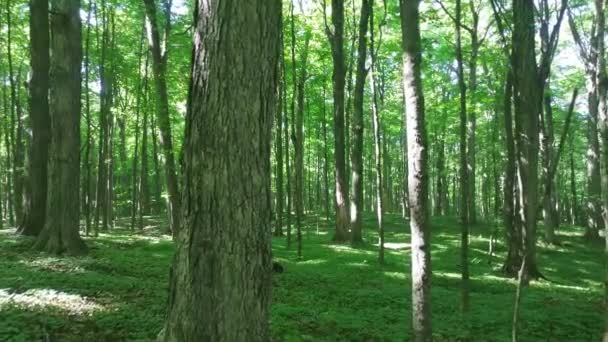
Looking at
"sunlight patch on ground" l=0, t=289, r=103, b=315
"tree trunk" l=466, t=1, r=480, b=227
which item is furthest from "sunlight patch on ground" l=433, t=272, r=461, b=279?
"sunlight patch on ground" l=0, t=289, r=103, b=315

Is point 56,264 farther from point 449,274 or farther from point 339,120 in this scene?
point 339,120

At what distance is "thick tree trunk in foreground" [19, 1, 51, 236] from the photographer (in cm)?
1224

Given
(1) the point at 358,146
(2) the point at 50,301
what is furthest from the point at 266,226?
(1) the point at 358,146

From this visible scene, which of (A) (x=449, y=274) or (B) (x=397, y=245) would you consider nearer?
(A) (x=449, y=274)

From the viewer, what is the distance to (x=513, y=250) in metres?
11.9

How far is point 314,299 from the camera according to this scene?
8.27 m

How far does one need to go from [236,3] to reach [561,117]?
104 ft

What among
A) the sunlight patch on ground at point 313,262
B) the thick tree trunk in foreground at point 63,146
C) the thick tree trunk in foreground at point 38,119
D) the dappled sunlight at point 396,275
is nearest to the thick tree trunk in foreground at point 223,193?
the thick tree trunk in foreground at point 63,146

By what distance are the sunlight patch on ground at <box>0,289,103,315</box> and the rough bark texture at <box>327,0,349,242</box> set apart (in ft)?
35.2

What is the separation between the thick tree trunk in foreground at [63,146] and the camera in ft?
31.5

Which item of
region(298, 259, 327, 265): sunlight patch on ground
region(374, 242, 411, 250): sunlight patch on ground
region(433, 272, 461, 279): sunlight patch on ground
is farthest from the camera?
region(374, 242, 411, 250): sunlight patch on ground

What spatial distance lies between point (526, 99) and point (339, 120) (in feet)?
23.1

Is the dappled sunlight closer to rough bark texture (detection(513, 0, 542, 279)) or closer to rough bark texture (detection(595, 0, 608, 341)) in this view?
rough bark texture (detection(513, 0, 542, 279))

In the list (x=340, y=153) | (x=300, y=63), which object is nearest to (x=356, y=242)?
(x=340, y=153)
